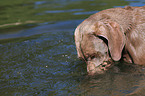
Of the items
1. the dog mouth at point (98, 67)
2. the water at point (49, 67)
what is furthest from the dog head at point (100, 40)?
the water at point (49, 67)

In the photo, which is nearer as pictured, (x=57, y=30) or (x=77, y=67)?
(x=77, y=67)

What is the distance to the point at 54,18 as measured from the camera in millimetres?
11133

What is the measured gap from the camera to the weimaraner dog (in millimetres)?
4344

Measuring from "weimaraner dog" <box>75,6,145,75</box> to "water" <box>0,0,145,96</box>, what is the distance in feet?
1.37

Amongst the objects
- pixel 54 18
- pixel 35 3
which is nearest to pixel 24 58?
pixel 54 18

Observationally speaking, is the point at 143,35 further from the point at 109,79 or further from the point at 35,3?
the point at 35,3

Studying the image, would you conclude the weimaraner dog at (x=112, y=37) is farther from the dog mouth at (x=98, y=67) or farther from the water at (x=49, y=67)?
the water at (x=49, y=67)

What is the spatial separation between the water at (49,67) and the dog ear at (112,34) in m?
0.67

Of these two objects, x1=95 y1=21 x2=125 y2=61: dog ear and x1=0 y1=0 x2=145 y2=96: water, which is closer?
x1=95 y1=21 x2=125 y2=61: dog ear

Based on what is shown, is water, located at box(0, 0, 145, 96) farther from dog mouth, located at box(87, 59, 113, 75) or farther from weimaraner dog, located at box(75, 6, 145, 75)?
weimaraner dog, located at box(75, 6, 145, 75)

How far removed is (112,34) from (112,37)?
0.06 m

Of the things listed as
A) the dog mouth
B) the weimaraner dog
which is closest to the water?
the dog mouth

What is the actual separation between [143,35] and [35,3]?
1228cm

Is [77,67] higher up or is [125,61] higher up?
[125,61]
